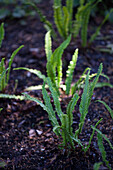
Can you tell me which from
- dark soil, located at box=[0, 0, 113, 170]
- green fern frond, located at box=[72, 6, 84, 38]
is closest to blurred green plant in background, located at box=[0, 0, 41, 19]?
dark soil, located at box=[0, 0, 113, 170]

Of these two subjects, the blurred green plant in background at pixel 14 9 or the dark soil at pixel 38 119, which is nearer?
the dark soil at pixel 38 119

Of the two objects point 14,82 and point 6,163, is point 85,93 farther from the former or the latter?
point 14,82

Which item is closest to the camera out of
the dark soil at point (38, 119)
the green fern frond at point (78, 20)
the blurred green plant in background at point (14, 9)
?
the dark soil at point (38, 119)

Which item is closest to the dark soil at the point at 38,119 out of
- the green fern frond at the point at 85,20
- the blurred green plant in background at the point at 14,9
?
the green fern frond at the point at 85,20

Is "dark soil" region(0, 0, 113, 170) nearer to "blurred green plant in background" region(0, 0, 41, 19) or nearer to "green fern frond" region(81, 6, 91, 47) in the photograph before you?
"green fern frond" region(81, 6, 91, 47)

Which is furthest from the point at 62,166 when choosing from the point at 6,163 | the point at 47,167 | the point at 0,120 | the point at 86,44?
the point at 86,44

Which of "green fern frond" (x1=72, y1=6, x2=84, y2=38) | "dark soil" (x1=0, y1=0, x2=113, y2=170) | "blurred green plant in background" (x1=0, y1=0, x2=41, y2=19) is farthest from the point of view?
"blurred green plant in background" (x1=0, y1=0, x2=41, y2=19)

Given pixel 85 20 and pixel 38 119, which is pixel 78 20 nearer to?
pixel 85 20

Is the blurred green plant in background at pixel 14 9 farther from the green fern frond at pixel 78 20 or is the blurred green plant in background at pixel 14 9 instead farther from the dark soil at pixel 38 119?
the green fern frond at pixel 78 20

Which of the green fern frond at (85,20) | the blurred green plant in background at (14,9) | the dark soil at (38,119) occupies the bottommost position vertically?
the dark soil at (38,119)

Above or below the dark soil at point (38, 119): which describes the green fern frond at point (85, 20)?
above
